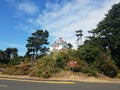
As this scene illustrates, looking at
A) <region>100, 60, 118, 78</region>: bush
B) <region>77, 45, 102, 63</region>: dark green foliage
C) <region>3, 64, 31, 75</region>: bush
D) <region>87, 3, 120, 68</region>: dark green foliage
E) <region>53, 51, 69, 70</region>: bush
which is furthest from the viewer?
<region>87, 3, 120, 68</region>: dark green foliage

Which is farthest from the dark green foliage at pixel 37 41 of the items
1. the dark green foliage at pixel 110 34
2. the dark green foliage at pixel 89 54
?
the dark green foliage at pixel 89 54

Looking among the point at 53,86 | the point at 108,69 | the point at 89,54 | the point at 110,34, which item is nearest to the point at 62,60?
the point at 89,54

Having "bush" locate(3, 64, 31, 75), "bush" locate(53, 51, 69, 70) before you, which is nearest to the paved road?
"bush" locate(53, 51, 69, 70)

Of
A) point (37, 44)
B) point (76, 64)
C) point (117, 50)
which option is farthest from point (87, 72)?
point (37, 44)

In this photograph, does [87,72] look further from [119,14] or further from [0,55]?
[0,55]

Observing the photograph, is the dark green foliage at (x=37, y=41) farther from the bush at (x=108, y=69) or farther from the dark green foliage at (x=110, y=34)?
the bush at (x=108, y=69)

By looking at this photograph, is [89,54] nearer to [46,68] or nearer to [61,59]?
[61,59]

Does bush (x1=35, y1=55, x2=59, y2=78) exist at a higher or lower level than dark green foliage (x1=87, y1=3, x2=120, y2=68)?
lower

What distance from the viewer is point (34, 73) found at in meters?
24.1

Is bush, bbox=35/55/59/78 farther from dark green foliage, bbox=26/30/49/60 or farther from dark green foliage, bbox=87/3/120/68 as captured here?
dark green foliage, bbox=26/30/49/60

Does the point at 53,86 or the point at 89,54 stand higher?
the point at 89,54

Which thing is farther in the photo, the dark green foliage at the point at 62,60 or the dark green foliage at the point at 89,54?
the dark green foliage at the point at 89,54

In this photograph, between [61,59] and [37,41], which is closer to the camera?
[61,59]

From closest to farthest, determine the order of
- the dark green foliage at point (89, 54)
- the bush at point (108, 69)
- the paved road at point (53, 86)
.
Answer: the paved road at point (53, 86)
the bush at point (108, 69)
the dark green foliage at point (89, 54)
